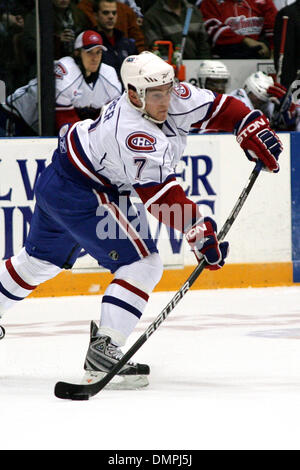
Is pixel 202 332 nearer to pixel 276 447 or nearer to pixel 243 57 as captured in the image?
pixel 276 447

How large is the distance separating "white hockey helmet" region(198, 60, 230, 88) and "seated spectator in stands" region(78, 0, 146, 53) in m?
0.39

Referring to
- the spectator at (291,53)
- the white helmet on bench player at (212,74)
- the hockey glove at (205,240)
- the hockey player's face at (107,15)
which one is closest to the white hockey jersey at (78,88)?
the hockey player's face at (107,15)

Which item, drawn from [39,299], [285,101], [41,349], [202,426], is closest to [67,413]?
[202,426]

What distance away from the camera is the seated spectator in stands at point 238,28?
7109 millimetres

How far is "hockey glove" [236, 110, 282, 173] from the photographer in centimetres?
384

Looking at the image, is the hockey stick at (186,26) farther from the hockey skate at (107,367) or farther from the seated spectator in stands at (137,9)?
the hockey skate at (107,367)

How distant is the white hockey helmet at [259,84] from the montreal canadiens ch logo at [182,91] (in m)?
2.87

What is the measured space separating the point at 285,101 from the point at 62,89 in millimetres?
1435

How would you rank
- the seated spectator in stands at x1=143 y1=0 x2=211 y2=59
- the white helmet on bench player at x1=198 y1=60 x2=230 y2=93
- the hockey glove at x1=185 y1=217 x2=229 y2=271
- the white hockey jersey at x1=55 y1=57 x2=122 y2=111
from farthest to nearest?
the seated spectator in stands at x1=143 y1=0 x2=211 y2=59, the white helmet on bench player at x1=198 y1=60 x2=230 y2=93, the white hockey jersey at x1=55 y1=57 x2=122 y2=111, the hockey glove at x1=185 y1=217 x2=229 y2=271

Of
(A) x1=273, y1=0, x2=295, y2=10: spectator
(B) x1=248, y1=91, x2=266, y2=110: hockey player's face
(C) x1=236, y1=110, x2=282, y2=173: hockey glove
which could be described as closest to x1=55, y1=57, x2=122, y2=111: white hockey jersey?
(B) x1=248, y1=91, x2=266, y2=110: hockey player's face

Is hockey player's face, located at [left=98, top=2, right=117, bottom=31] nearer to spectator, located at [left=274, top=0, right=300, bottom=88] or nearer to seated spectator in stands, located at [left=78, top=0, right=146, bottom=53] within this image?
seated spectator in stands, located at [left=78, top=0, right=146, bottom=53]

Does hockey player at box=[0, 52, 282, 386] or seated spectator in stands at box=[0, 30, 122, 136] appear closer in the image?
hockey player at box=[0, 52, 282, 386]

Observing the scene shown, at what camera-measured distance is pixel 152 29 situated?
22.3 feet

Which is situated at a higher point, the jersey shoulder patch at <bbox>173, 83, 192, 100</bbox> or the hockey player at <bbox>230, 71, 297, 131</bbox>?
the jersey shoulder patch at <bbox>173, 83, 192, 100</bbox>
